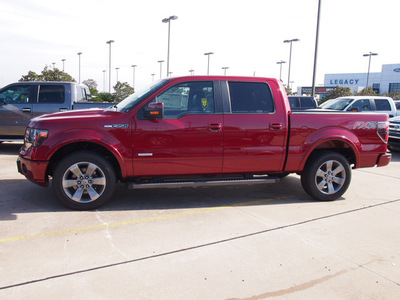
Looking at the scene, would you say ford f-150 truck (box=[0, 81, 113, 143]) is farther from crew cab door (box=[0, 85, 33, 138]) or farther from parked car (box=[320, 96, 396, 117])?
parked car (box=[320, 96, 396, 117])

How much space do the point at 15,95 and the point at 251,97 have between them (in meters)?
7.19

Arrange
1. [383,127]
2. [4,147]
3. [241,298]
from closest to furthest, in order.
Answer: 1. [241,298]
2. [383,127]
3. [4,147]

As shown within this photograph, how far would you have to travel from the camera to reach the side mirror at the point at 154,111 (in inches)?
192

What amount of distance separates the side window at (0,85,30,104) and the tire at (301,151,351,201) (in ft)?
25.3

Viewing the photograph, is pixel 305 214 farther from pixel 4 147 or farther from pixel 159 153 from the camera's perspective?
pixel 4 147

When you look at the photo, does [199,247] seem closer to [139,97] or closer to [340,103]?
[139,97]

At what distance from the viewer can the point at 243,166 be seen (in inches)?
214

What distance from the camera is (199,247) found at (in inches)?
154

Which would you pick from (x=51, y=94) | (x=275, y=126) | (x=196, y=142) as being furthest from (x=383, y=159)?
(x=51, y=94)

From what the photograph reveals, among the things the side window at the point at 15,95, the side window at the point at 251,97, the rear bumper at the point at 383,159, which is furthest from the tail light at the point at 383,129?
the side window at the point at 15,95

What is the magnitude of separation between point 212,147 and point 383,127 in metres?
2.99

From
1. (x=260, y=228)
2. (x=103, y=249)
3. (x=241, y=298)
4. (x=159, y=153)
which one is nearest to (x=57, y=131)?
(x=159, y=153)

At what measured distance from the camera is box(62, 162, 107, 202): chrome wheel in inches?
192

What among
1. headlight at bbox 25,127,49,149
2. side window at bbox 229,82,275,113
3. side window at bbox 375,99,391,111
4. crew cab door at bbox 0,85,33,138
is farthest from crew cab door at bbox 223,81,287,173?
side window at bbox 375,99,391,111
